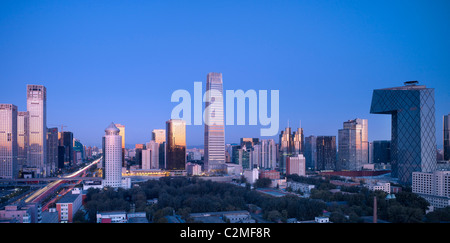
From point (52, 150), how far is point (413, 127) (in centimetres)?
1472

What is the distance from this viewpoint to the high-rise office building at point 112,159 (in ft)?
30.0

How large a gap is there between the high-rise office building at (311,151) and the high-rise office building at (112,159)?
30.8 feet

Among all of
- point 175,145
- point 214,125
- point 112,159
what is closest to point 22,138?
point 112,159

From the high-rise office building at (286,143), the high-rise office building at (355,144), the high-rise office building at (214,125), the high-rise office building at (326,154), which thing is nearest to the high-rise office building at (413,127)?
the high-rise office building at (355,144)

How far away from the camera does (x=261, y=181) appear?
32.7 feet

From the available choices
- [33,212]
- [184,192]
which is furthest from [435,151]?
[33,212]

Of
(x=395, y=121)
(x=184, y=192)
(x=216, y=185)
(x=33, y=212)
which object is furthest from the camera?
(x=395, y=121)

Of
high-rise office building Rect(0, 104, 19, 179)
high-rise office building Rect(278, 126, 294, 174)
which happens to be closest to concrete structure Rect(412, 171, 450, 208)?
high-rise office building Rect(278, 126, 294, 174)

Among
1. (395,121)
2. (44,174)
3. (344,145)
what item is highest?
(395,121)

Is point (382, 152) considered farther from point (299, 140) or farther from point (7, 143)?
point (7, 143)

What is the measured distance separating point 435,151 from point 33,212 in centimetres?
1026

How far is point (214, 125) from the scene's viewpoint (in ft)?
46.3

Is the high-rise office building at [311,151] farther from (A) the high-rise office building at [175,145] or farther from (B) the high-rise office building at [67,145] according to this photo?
(B) the high-rise office building at [67,145]
